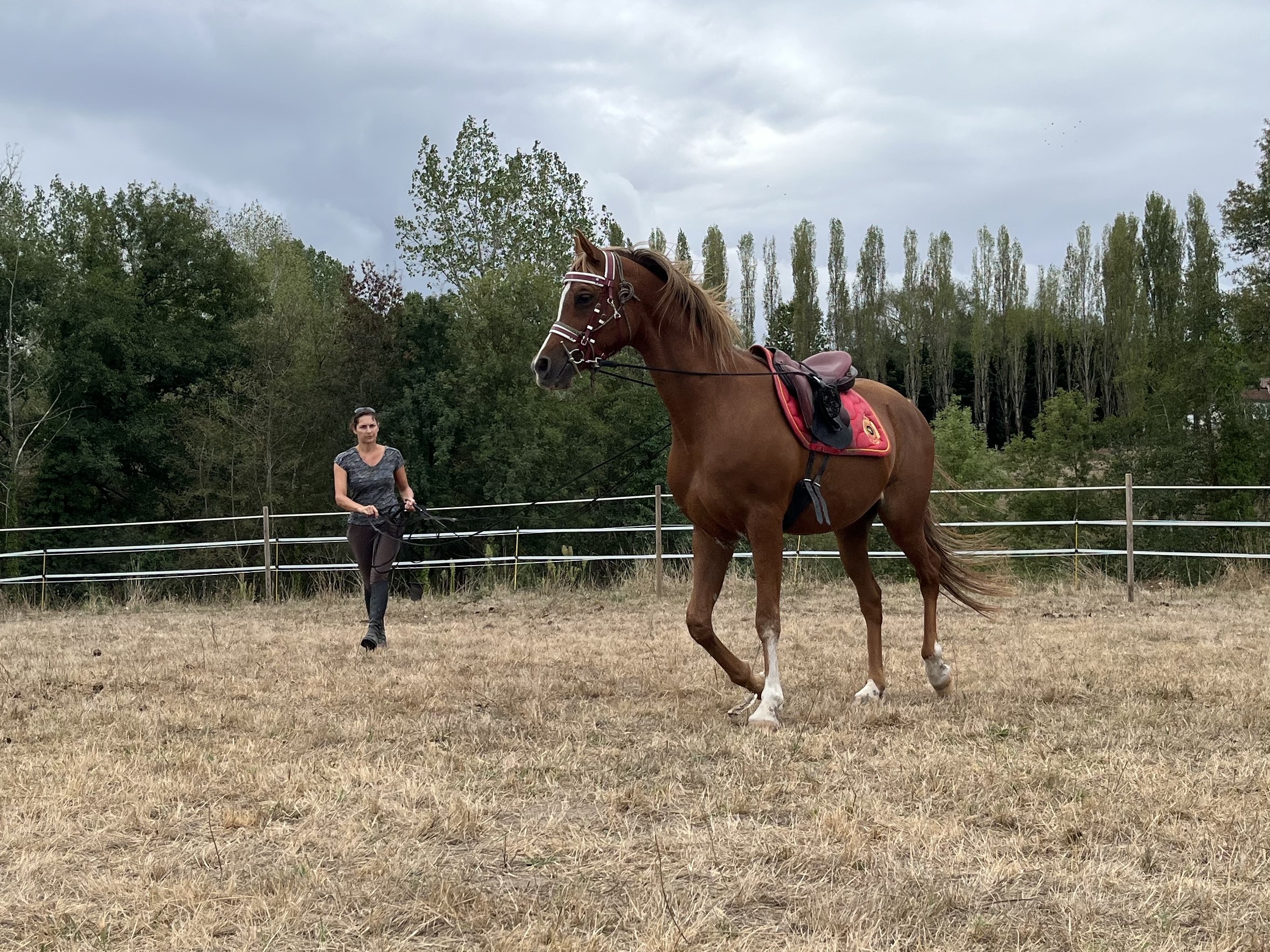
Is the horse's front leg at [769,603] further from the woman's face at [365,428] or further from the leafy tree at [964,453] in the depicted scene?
the leafy tree at [964,453]

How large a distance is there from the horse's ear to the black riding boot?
3764 millimetres

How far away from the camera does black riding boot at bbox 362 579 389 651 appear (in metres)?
7.87

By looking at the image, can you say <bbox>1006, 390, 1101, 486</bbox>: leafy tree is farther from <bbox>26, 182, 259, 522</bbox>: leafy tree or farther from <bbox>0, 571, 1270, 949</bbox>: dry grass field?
<bbox>26, 182, 259, 522</bbox>: leafy tree

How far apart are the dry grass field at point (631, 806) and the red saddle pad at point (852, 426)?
4.47 ft

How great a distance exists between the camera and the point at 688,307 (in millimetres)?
5418

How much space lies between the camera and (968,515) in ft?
57.4

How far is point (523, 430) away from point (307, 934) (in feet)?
84.3

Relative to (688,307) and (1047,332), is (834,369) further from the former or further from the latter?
(1047,332)

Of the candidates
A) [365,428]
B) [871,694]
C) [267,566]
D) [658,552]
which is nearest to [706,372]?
[871,694]

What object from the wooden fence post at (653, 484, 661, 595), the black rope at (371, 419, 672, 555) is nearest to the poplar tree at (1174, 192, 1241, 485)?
the black rope at (371, 419, 672, 555)

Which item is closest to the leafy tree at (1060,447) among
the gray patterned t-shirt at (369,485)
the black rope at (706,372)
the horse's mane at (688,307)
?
the gray patterned t-shirt at (369,485)

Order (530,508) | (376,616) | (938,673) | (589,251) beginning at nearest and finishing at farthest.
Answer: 1. (589,251)
2. (938,673)
3. (376,616)
4. (530,508)

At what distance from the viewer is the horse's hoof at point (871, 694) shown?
18.3 feet

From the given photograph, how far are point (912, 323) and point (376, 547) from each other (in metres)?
47.6
